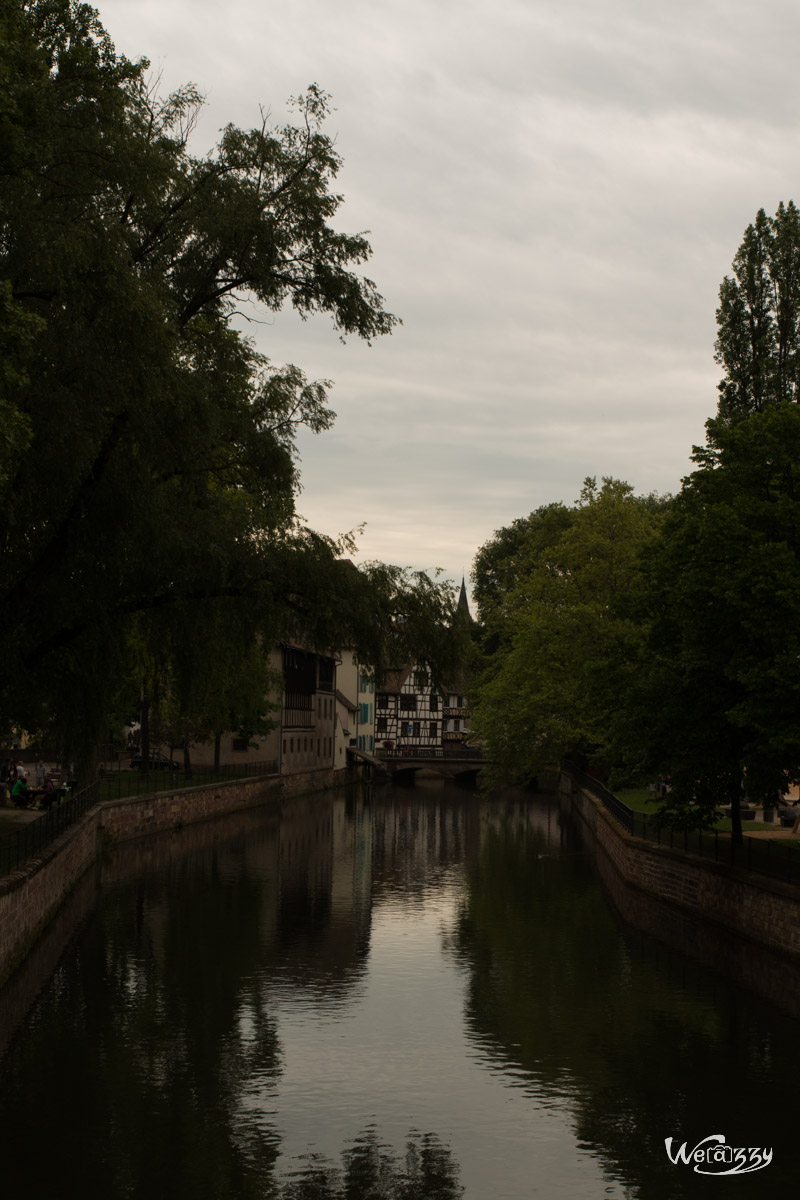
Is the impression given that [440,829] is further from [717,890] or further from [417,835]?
[717,890]

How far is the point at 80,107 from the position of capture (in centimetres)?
1934

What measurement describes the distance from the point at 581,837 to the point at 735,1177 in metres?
38.6

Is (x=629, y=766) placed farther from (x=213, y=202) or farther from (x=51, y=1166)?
(x=51, y=1166)

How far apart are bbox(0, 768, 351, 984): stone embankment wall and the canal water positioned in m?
0.93

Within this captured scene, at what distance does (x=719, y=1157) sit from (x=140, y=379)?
12546mm

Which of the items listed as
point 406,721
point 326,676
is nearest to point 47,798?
point 326,676

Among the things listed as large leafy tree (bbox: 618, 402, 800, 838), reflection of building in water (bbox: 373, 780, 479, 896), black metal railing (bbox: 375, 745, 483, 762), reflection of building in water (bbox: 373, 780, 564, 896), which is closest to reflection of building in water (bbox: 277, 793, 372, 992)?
reflection of building in water (bbox: 373, 780, 479, 896)

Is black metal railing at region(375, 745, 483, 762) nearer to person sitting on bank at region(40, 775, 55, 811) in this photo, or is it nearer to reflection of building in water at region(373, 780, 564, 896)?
reflection of building in water at region(373, 780, 564, 896)

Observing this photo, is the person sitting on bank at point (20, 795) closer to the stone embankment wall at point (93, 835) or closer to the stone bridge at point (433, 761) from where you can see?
the stone embankment wall at point (93, 835)

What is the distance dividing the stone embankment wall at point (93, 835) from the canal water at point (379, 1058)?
929mm

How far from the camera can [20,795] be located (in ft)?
132

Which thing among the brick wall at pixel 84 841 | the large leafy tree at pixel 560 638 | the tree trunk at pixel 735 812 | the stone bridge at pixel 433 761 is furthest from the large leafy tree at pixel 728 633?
the stone bridge at pixel 433 761

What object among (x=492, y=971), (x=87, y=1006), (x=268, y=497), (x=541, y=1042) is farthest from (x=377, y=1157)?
(x=268, y=497)

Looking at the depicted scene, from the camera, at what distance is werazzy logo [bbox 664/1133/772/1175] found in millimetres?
13773
